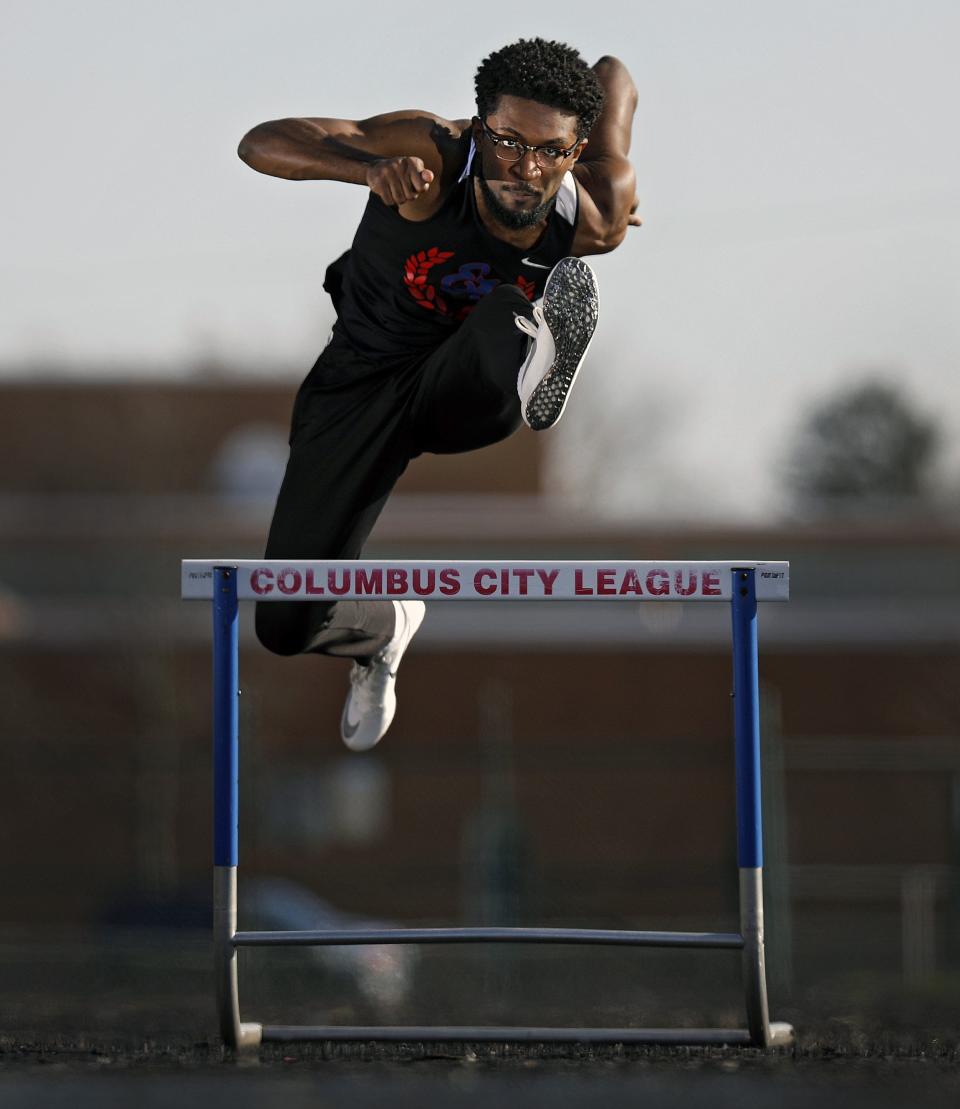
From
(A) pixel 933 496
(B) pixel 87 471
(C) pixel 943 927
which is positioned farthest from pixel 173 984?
(A) pixel 933 496

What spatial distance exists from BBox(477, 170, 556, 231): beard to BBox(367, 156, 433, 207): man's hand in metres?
0.28

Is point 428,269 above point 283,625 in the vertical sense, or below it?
above

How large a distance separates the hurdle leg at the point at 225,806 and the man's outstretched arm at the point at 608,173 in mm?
1479

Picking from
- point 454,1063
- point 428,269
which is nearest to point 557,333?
→ point 428,269

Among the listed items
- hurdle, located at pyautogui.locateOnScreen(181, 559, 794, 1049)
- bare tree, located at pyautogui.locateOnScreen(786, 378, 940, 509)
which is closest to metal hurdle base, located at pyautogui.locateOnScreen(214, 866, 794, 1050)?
hurdle, located at pyautogui.locateOnScreen(181, 559, 794, 1049)

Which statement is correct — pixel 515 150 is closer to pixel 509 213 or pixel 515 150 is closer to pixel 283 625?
pixel 509 213

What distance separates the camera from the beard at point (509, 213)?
490cm

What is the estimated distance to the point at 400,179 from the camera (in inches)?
183

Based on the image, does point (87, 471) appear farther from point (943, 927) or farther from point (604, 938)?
point (604, 938)

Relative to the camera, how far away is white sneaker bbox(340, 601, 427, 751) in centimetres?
597

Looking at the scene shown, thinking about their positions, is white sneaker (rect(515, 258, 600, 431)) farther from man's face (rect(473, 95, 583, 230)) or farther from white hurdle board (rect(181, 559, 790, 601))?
white hurdle board (rect(181, 559, 790, 601))

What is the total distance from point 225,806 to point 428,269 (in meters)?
1.62

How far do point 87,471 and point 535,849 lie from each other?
11.3m

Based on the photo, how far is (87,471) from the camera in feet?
95.3
